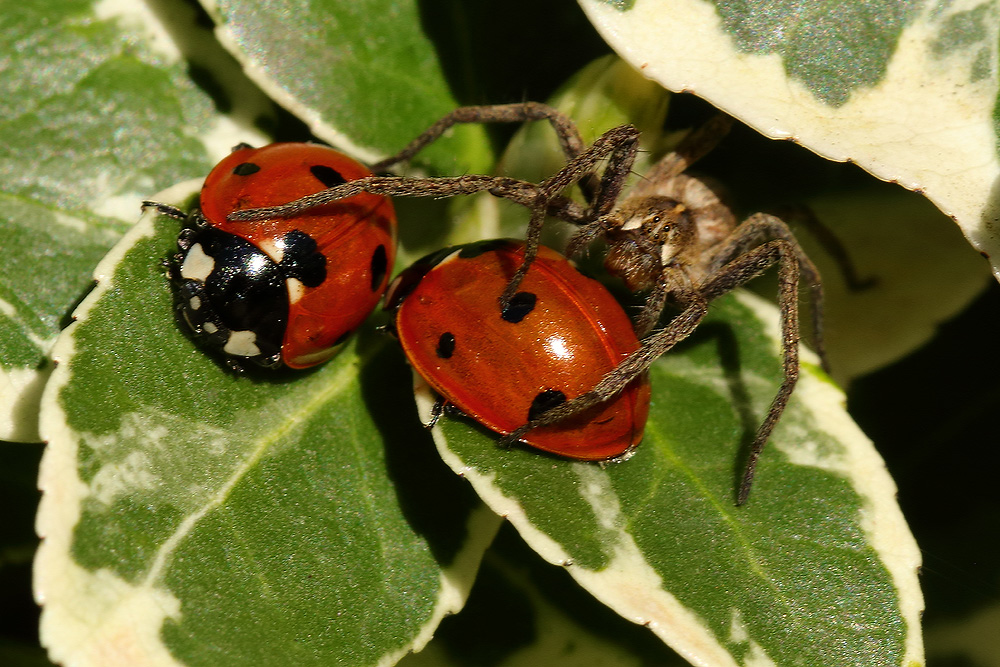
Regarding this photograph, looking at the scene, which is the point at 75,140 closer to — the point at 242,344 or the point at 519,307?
the point at 242,344

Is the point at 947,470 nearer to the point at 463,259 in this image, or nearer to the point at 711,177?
the point at 711,177

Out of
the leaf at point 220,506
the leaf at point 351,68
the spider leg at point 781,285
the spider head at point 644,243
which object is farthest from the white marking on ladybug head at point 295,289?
the spider leg at point 781,285

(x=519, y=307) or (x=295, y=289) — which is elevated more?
(x=295, y=289)

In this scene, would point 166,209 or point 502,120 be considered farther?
point 502,120

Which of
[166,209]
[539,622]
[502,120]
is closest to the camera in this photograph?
[166,209]

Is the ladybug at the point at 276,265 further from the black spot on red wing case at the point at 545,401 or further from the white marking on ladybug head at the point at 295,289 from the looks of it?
the black spot on red wing case at the point at 545,401

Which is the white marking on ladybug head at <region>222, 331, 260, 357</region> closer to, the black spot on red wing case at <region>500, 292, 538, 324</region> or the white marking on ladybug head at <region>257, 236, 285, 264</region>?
the white marking on ladybug head at <region>257, 236, 285, 264</region>

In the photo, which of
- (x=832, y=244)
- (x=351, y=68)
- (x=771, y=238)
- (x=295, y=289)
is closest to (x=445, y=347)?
(x=295, y=289)
